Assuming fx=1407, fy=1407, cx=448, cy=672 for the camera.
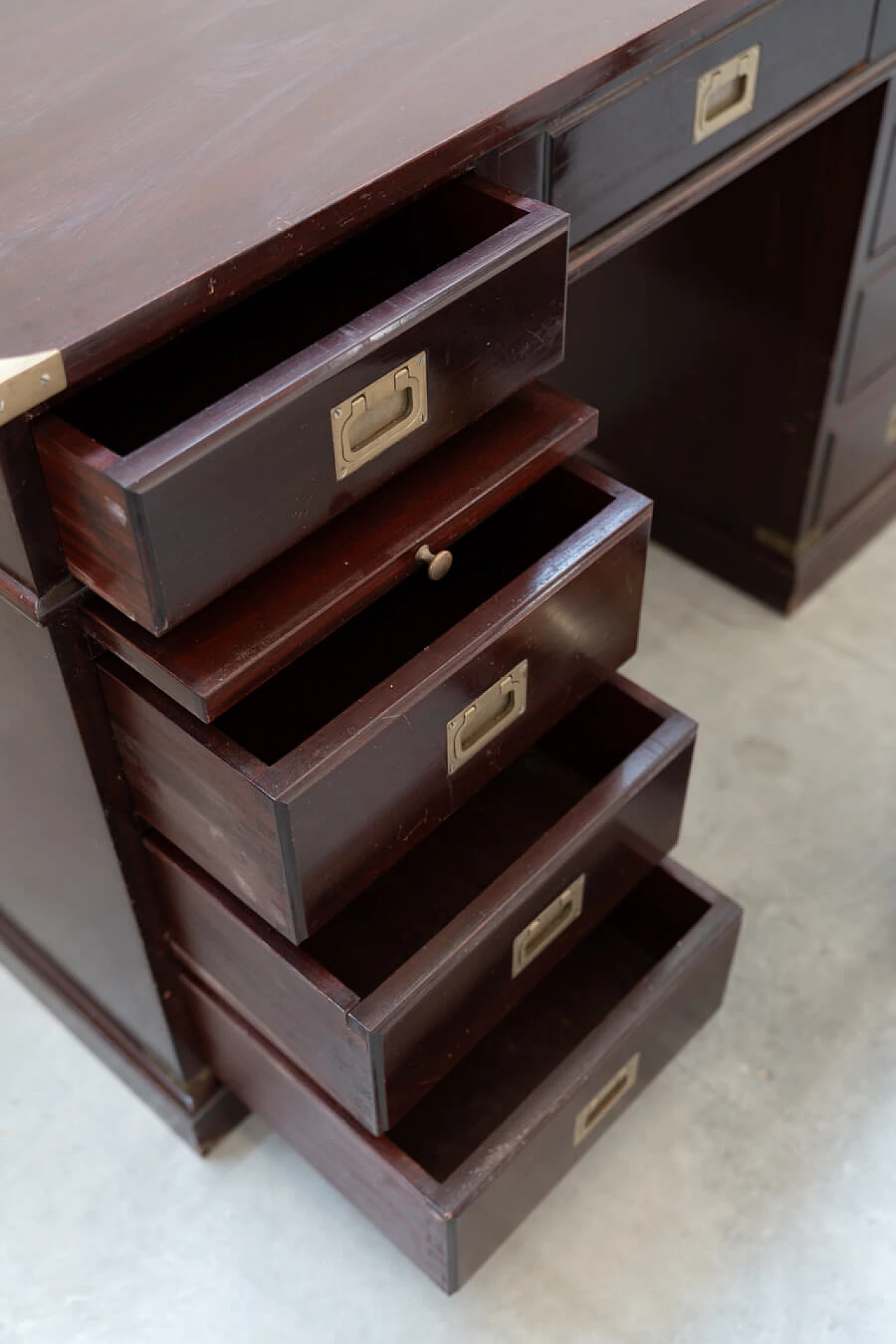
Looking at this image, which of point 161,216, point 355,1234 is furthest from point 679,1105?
point 161,216

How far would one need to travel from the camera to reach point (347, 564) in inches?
33.1

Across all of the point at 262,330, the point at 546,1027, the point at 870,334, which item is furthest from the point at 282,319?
the point at 870,334

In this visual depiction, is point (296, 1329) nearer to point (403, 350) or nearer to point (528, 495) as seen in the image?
point (528, 495)

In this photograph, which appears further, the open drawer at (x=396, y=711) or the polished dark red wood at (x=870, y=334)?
the polished dark red wood at (x=870, y=334)

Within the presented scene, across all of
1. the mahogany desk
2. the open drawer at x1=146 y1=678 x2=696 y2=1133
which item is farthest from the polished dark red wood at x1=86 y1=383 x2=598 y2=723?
the open drawer at x1=146 y1=678 x2=696 y2=1133

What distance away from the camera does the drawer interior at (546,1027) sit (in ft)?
3.71

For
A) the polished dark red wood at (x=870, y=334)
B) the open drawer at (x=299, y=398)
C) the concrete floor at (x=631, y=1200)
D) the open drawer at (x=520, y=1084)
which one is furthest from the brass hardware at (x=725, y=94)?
the concrete floor at (x=631, y=1200)

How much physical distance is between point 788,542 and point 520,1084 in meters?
0.75

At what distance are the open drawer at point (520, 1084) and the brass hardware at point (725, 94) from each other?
1.95 ft

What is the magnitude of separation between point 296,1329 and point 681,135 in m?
0.98

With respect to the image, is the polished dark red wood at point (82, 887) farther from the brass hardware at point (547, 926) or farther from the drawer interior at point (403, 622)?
the brass hardware at point (547, 926)

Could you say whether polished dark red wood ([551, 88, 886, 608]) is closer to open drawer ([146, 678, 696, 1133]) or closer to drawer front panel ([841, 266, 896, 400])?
drawer front panel ([841, 266, 896, 400])

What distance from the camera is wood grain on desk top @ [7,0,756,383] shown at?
755 millimetres

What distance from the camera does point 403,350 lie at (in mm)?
791
